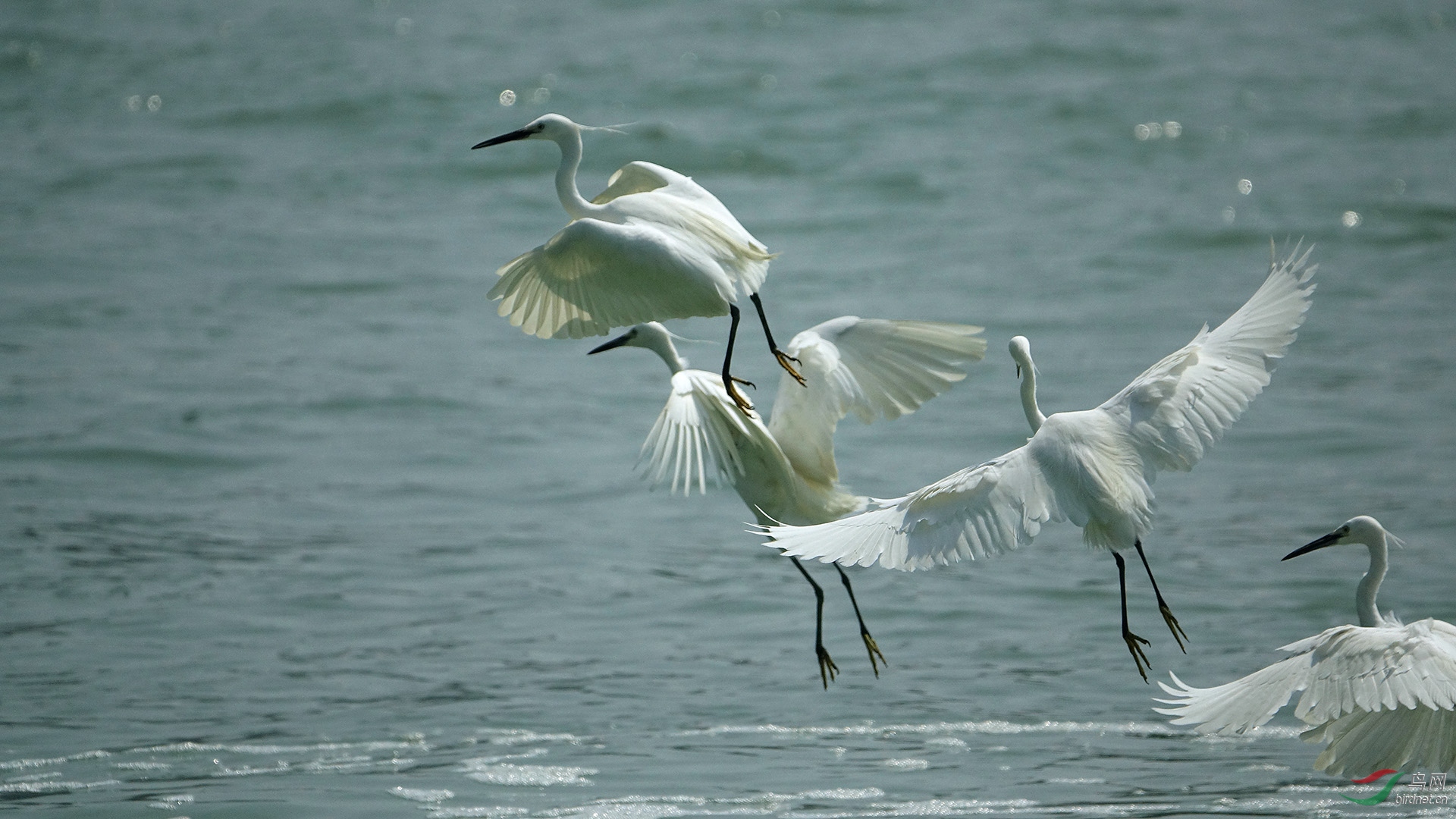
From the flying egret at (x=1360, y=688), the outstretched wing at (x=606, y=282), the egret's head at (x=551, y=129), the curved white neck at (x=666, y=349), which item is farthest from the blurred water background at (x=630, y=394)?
the egret's head at (x=551, y=129)

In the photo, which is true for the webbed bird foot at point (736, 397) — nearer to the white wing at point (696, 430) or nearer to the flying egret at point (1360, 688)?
the white wing at point (696, 430)

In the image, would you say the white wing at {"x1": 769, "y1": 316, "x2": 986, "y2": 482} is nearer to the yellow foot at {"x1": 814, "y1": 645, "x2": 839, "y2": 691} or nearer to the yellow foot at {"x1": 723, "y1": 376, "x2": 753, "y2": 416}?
the yellow foot at {"x1": 723, "y1": 376, "x2": 753, "y2": 416}

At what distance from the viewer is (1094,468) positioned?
5637 mm

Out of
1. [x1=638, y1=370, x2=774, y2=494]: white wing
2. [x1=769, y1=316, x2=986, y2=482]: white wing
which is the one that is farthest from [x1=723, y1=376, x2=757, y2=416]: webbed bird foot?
[x1=769, y1=316, x2=986, y2=482]: white wing

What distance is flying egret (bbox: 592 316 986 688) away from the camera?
6.27m

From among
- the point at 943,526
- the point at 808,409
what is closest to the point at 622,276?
the point at 943,526

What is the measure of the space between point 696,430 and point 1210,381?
1850 millimetres

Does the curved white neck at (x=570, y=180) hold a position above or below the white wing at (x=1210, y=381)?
above

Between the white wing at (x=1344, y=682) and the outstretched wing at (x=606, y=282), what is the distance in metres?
2.05

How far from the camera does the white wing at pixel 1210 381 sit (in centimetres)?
584

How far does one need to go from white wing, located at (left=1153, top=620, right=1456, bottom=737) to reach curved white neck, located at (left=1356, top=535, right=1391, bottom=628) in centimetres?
47

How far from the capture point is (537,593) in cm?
977

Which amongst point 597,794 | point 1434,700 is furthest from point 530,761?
point 1434,700

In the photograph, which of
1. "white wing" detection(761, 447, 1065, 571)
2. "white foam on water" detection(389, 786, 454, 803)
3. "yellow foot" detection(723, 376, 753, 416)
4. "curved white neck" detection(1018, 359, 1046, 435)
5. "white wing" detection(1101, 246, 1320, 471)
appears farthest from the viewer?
"white foam on water" detection(389, 786, 454, 803)
